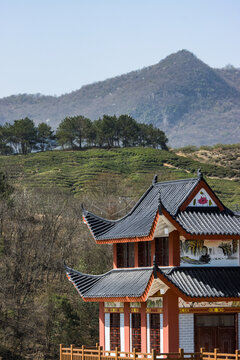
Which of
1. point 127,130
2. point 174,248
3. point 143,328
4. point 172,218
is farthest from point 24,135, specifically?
point 172,218

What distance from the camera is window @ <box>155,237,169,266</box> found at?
108 feet

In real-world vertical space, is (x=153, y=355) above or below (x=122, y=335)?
below

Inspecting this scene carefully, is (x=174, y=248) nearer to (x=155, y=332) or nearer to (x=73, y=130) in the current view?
(x=155, y=332)

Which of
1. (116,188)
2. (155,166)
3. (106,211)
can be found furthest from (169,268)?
(155,166)

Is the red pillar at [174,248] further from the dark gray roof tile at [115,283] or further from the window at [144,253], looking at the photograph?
the window at [144,253]

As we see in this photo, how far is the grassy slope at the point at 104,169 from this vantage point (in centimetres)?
10000

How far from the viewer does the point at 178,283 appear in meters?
31.2

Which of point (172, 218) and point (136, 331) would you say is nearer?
point (172, 218)

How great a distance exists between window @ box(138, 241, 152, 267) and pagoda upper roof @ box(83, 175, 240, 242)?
819 millimetres

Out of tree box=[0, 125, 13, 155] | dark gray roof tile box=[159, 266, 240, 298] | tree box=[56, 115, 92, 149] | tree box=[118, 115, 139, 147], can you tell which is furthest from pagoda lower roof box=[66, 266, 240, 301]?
tree box=[118, 115, 139, 147]

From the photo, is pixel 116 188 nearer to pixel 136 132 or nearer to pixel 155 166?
pixel 155 166

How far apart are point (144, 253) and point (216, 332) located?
4.64m

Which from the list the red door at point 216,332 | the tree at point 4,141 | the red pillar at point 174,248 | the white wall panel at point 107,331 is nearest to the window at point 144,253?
the red pillar at point 174,248

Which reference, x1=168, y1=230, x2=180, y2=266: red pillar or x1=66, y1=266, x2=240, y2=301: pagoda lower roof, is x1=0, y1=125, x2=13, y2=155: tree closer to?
x1=66, y1=266, x2=240, y2=301: pagoda lower roof
